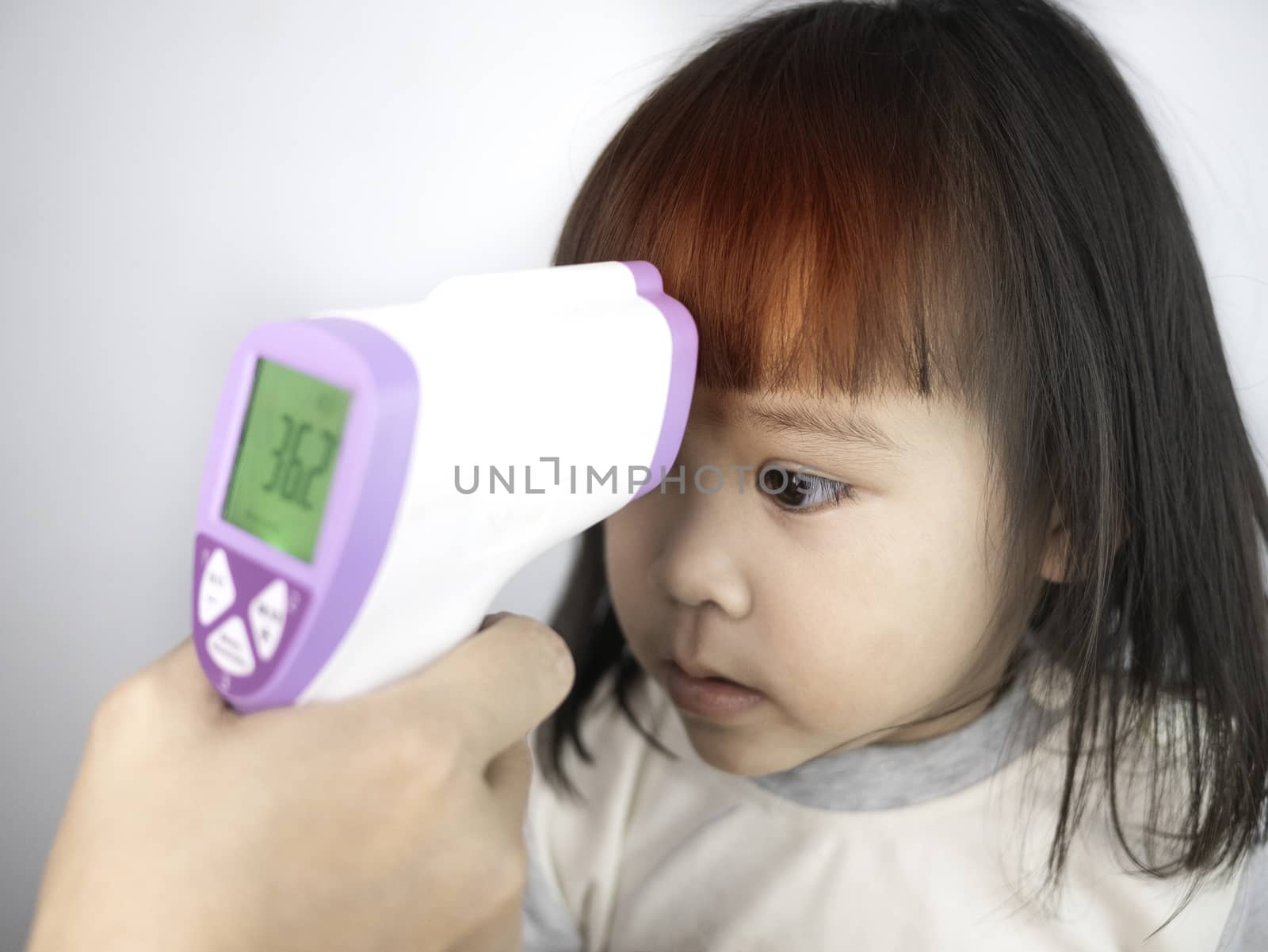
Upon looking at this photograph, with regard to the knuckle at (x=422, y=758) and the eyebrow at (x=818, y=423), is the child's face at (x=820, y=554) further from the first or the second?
the knuckle at (x=422, y=758)

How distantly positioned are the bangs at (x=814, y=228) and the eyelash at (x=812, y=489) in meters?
0.05

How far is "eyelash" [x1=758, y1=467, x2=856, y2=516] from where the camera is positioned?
1.82 ft

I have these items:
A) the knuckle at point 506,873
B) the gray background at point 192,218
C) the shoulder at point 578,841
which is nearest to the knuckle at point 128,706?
the knuckle at point 506,873

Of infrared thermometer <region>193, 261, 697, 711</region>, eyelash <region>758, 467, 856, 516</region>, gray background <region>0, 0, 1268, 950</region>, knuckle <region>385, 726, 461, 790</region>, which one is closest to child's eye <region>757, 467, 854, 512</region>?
eyelash <region>758, 467, 856, 516</region>

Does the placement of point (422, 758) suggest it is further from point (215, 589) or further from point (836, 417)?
point (836, 417)

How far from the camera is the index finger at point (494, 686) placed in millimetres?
402

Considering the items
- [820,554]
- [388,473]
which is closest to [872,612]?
[820,554]

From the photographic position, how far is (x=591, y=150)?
994 mm

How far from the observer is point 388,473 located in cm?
36

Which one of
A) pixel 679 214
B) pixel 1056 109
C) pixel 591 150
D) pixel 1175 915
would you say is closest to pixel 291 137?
pixel 591 150

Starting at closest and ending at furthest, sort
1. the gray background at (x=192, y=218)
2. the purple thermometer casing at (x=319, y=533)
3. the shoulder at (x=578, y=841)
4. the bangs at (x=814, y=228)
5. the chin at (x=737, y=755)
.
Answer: the purple thermometer casing at (x=319, y=533), the bangs at (x=814, y=228), the chin at (x=737, y=755), the shoulder at (x=578, y=841), the gray background at (x=192, y=218)

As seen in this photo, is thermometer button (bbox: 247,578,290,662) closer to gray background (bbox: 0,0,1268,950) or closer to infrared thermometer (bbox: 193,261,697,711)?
infrared thermometer (bbox: 193,261,697,711)

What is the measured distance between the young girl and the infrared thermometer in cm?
14

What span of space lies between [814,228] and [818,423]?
97 mm
